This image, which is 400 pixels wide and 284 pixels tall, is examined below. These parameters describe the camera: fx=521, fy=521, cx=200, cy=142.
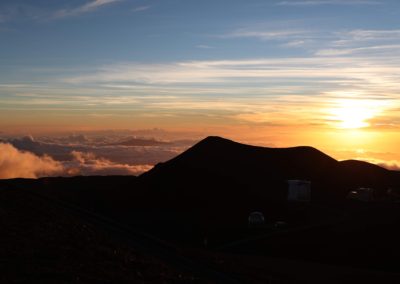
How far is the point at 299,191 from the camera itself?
7794 centimetres

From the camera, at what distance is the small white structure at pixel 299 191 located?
7775 cm

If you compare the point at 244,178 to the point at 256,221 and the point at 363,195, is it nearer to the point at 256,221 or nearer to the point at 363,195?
the point at 363,195

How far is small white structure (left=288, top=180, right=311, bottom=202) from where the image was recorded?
77750mm

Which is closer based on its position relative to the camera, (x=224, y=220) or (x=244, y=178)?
(x=224, y=220)

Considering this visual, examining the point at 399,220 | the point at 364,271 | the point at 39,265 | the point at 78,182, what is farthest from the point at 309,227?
the point at 78,182

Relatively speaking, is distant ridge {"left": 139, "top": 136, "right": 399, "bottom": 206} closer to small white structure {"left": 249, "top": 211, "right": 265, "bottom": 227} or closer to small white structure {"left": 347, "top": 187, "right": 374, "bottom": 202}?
small white structure {"left": 347, "top": 187, "right": 374, "bottom": 202}

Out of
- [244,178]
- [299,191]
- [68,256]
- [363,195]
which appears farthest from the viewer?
[244,178]

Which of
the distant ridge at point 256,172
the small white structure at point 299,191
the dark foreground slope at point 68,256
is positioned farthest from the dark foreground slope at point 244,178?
the dark foreground slope at point 68,256

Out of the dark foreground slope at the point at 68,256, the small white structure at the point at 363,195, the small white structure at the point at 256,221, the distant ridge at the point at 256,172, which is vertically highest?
the distant ridge at the point at 256,172

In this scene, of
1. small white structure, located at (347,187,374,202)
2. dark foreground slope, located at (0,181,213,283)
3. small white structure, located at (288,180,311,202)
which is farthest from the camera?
small white structure, located at (347,187,374,202)

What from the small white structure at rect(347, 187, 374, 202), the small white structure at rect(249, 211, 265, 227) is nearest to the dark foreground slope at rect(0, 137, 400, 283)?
the small white structure at rect(249, 211, 265, 227)

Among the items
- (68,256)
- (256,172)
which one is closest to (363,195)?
(256,172)

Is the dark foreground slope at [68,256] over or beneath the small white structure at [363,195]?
beneath

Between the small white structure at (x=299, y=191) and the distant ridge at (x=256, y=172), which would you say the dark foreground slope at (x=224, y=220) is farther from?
the small white structure at (x=299, y=191)
